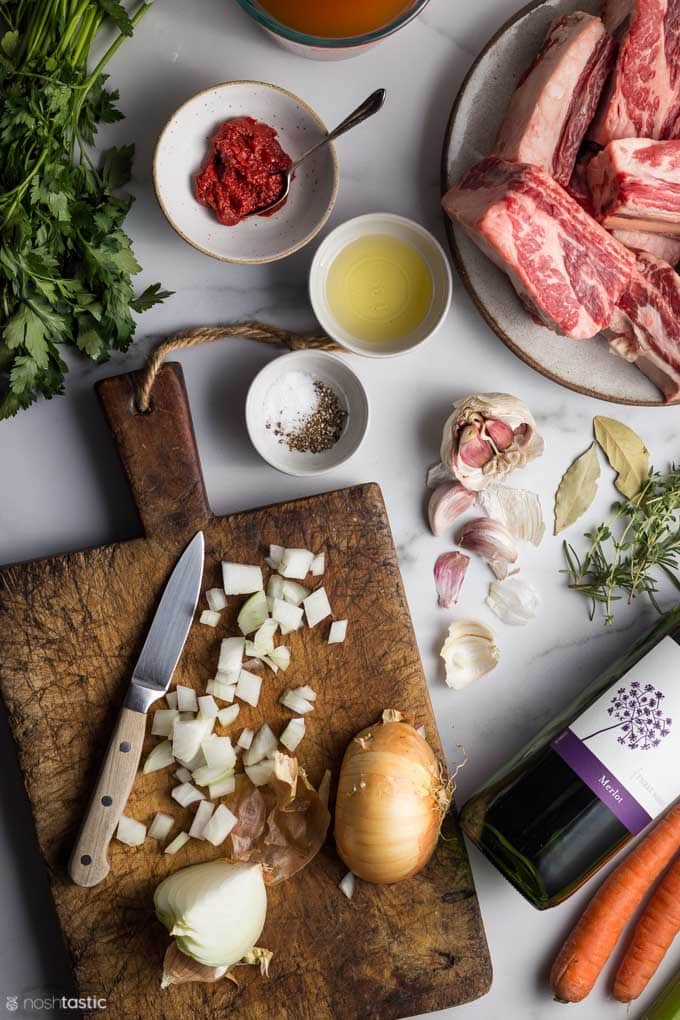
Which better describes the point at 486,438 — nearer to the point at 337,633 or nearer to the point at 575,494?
the point at 575,494

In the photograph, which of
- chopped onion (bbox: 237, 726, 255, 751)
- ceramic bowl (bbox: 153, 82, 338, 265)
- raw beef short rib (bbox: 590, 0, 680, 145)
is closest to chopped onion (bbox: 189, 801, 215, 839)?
chopped onion (bbox: 237, 726, 255, 751)

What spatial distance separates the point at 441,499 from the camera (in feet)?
5.57

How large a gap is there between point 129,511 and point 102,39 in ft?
2.82

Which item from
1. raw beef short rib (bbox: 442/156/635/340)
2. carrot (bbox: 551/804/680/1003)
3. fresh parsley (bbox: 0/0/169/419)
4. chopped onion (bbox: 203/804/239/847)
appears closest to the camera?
fresh parsley (bbox: 0/0/169/419)

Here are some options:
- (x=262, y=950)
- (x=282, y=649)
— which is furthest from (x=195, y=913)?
(x=282, y=649)

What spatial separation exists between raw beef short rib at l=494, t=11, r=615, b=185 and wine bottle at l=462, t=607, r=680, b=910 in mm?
877

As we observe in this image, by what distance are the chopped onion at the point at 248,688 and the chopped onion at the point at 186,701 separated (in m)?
0.08

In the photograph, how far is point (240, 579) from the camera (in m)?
1.64

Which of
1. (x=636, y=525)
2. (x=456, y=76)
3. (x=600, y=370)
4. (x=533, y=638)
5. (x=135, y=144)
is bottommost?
(x=533, y=638)

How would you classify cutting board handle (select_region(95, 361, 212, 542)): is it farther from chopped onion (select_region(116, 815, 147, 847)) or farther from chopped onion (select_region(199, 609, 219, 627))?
chopped onion (select_region(116, 815, 147, 847))

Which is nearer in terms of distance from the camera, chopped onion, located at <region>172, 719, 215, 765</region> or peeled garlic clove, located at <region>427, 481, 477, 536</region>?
chopped onion, located at <region>172, 719, 215, 765</region>

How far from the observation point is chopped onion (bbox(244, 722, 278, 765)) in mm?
1630

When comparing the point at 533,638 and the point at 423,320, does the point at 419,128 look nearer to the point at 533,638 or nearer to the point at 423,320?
the point at 423,320

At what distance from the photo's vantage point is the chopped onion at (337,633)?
1657mm
